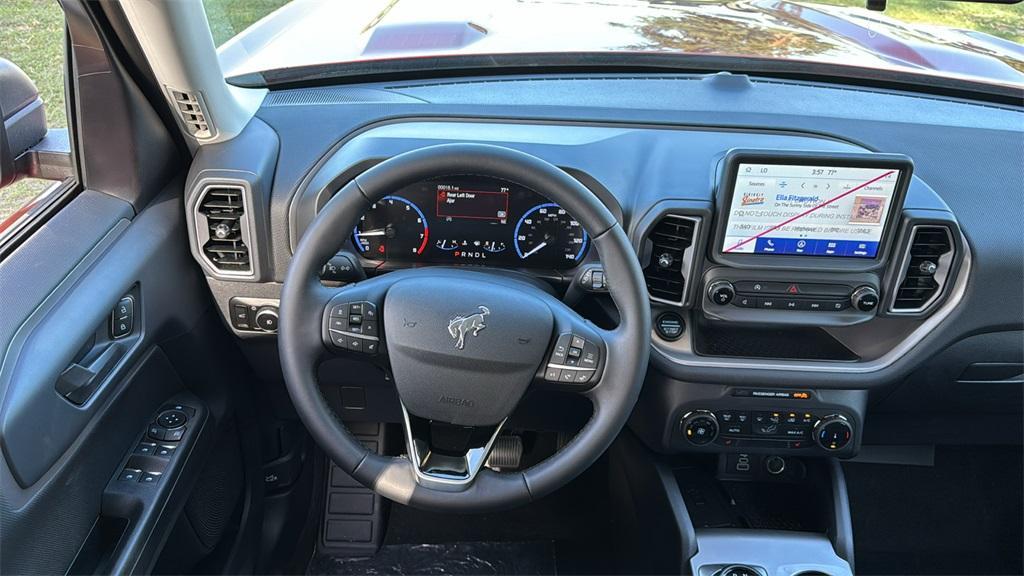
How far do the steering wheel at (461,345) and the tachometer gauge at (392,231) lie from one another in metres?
0.34

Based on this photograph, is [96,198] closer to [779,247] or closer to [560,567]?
[779,247]

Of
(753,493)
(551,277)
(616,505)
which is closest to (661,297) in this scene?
(551,277)

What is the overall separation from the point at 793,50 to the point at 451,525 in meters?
1.72

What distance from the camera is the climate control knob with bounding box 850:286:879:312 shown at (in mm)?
1730

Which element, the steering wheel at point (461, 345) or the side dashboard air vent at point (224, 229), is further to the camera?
the side dashboard air vent at point (224, 229)

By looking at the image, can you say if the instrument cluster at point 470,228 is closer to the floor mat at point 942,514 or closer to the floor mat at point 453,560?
the floor mat at point 453,560

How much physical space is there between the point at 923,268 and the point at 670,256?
567 mm

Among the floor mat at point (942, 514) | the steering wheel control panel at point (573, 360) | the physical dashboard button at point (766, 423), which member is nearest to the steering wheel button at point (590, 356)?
the steering wheel control panel at point (573, 360)

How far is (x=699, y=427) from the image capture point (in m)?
1.86

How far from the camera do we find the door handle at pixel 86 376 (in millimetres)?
1385

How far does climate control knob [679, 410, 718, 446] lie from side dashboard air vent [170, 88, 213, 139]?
128 cm

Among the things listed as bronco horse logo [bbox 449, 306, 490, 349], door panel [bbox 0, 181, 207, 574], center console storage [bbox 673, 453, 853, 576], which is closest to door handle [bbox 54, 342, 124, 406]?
door panel [bbox 0, 181, 207, 574]

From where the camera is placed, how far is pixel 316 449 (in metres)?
2.43

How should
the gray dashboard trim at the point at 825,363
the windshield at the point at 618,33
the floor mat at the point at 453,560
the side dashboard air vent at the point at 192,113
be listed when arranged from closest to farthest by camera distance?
the side dashboard air vent at the point at 192,113
the gray dashboard trim at the point at 825,363
the windshield at the point at 618,33
the floor mat at the point at 453,560
